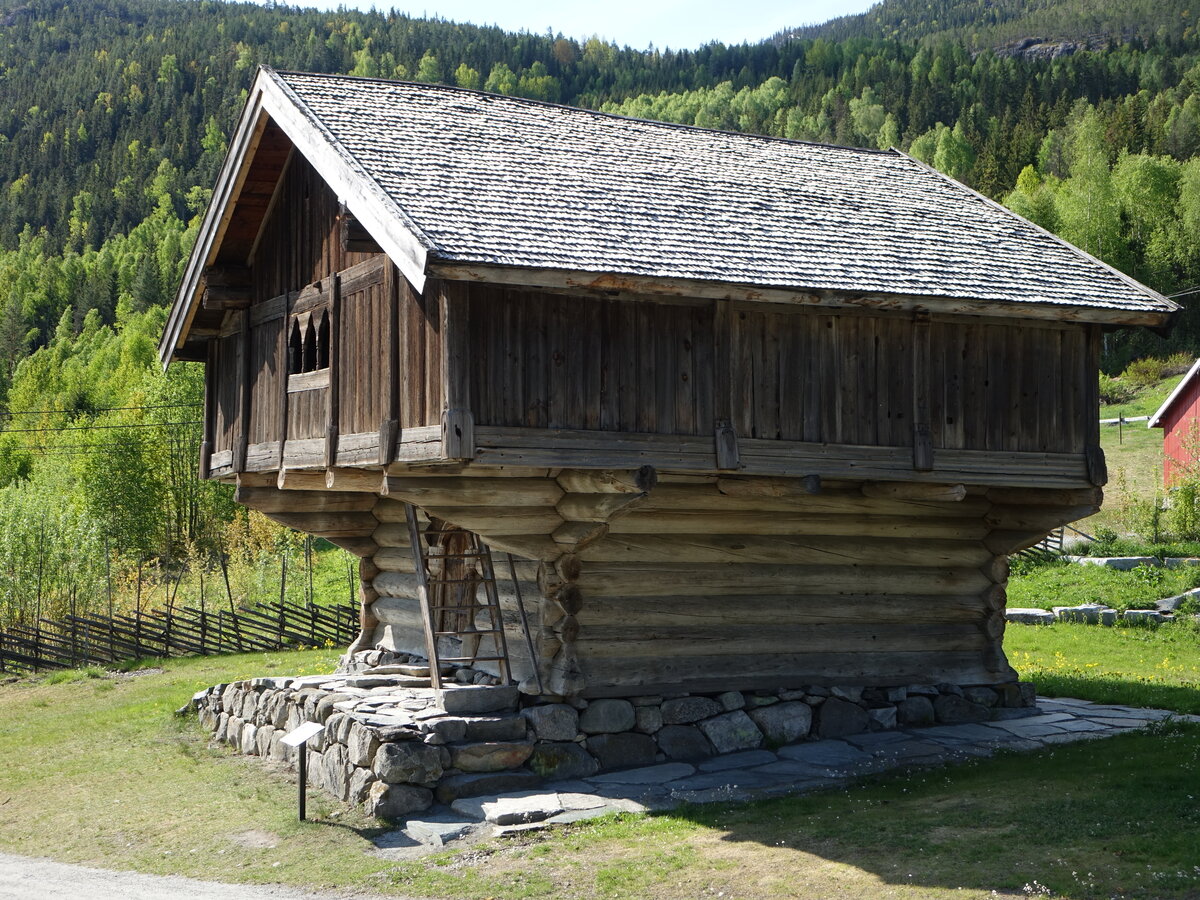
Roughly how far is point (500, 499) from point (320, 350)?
9.59 ft

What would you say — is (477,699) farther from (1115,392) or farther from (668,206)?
(1115,392)

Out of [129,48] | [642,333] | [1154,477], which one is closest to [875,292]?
[642,333]

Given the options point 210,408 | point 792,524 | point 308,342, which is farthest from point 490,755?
point 210,408

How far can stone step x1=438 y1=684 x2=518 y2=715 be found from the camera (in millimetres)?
12359

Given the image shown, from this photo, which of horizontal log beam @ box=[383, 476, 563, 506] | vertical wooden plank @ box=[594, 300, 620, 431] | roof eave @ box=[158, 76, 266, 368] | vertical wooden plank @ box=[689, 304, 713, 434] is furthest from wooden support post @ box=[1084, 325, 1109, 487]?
roof eave @ box=[158, 76, 266, 368]

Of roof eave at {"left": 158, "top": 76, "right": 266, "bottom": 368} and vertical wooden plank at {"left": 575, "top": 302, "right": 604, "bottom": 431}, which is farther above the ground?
roof eave at {"left": 158, "top": 76, "right": 266, "bottom": 368}

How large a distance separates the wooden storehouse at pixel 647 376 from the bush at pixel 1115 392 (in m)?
41.7

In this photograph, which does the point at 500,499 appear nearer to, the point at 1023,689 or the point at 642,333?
the point at 642,333

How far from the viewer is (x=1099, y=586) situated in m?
23.7

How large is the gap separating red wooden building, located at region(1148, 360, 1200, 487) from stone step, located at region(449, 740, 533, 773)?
81.1ft

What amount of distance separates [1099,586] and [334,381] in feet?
53.3

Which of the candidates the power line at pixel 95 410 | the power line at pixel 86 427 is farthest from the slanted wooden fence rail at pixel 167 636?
the power line at pixel 95 410

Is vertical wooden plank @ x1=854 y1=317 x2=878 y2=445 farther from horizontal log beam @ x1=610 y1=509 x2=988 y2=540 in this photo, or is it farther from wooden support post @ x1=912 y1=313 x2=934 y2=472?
horizontal log beam @ x1=610 y1=509 x2=988 y2=540

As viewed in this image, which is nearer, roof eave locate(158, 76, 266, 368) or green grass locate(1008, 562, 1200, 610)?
roof eave locate(158, 76, 266, 368)
